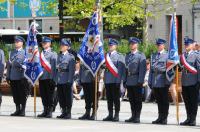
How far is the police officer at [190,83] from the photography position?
17.1m

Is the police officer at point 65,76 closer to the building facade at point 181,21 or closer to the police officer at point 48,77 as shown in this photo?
the police officer at point 48,77

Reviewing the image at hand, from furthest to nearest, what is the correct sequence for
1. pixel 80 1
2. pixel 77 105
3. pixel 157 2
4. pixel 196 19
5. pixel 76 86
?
pixel 196 19 → pixel 157 2 → pixel 80 1 → pixel 76 86 → pixel 77 105

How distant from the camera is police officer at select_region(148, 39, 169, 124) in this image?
17.4 metres

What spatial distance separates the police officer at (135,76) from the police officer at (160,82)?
253mm

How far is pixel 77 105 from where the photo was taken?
77.4 ft

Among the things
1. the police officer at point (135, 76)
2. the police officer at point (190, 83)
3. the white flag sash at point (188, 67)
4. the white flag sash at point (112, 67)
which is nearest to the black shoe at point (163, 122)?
the police officer at point (190, 83)

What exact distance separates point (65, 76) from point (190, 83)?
3128 millimetres

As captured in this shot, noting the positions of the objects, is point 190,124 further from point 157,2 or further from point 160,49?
point 157,2

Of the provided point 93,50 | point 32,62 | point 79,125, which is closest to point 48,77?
point 32,62


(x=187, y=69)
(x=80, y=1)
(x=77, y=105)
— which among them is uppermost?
(x=80, y=1)

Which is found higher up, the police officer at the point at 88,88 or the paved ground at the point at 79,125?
the police officer at the point at 88,88

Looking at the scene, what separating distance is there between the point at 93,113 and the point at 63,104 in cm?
75

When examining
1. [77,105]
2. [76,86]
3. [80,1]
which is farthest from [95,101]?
[80,1]

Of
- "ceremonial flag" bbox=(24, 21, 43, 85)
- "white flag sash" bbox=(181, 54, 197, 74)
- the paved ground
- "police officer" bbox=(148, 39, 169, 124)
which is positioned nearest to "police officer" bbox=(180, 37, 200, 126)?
"white flag sash" bbox=(181, 54, 197, 74)
